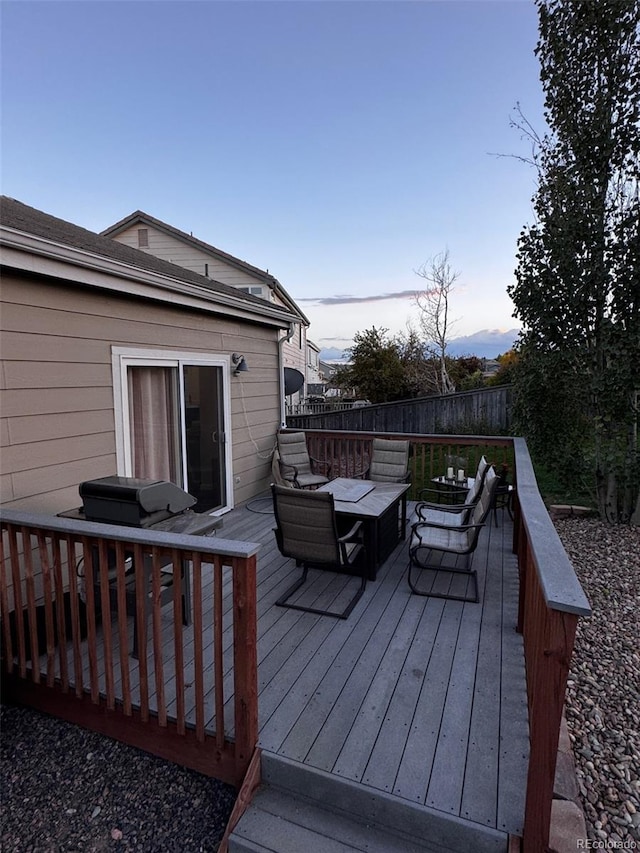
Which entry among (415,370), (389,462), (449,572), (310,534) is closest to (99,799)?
(310,534)

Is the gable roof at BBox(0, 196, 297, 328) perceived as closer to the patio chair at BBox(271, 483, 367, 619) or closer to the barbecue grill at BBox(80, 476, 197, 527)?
the barbecue grill at BBox(80, 476, 197, 527)

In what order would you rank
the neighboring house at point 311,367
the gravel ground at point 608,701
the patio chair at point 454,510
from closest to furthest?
the gravel ground at point 608,701
the patio chair at point 454,510
the neighboring house at point 311,367

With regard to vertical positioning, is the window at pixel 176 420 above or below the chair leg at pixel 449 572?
above

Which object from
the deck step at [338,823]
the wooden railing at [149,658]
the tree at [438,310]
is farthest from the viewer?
the tree at [438,310]

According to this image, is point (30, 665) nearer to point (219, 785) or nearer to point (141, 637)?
point (141, 637)

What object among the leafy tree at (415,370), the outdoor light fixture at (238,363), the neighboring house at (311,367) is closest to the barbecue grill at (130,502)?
the outdoor light fixture at (238,363)

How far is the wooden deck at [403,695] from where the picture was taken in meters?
1.85

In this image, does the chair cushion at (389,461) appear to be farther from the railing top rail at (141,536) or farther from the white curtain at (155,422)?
the railing top rail at (141,536)

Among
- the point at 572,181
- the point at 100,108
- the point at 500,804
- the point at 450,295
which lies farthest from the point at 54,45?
the point at 450,295

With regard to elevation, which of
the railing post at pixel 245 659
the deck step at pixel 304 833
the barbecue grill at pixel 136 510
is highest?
the barbecue grill at pixel 136 510

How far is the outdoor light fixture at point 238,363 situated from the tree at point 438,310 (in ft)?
38.3

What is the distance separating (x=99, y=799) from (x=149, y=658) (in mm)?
755

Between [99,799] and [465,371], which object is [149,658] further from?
[465,371]

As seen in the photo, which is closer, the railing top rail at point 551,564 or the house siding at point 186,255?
the railing top rail at point 551,564
